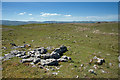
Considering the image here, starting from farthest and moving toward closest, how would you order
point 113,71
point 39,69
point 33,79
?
point 113,71, point 39,69, point 33,79

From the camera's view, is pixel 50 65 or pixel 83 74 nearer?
pixel 83 74

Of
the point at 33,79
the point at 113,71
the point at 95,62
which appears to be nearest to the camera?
the point at 33,79

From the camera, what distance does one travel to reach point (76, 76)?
12.6m

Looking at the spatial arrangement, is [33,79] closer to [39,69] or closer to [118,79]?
[39,69]

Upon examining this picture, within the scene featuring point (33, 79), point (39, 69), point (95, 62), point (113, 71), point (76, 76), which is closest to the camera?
point (33, 79)

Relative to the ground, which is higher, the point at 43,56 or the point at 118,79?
the point at 43,56

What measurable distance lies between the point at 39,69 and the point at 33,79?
2309 millimetres

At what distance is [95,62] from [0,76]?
17200 mm

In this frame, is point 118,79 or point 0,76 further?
point 118,79

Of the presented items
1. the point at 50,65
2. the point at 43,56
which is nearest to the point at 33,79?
the point at 50,65

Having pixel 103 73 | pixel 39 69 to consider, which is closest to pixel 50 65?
pixel 39 69

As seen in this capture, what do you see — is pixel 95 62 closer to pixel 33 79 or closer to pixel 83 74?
pixel 83 74

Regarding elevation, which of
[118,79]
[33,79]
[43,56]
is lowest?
[118,79]

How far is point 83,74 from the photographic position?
42.9ft
